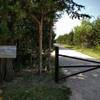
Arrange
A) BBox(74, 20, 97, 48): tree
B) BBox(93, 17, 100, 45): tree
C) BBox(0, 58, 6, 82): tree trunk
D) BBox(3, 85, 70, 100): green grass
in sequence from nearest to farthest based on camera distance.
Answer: BBox(3, 85, 70, 100): green grass → BBox(0, 58, 6, 82): tree trunk → BBox(93, 17, 100, 45): tree → BBox(74, 20, 97, 48): tree

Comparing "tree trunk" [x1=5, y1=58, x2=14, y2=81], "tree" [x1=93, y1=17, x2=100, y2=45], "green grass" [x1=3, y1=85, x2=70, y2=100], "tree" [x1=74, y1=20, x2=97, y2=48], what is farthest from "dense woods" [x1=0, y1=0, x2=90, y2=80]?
"tree" [x1=74, y1=20, x2=97, y2=48]

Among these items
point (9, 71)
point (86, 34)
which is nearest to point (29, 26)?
point (9, 71)

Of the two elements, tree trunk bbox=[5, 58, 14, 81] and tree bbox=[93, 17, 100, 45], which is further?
tree bbox=[93, 17, 100, 45]

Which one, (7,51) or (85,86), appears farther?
(85,86)

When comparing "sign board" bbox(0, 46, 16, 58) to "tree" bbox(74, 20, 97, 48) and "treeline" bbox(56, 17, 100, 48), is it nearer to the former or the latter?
"treeline" bbox(56, 17, 100, 48)

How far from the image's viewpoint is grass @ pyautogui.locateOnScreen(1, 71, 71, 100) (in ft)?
22.2

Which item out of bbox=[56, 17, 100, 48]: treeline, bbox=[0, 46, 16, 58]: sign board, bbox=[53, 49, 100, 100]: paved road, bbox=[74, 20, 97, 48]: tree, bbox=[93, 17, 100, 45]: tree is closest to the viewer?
bbox=[53, 49, 100, 100]: paved road

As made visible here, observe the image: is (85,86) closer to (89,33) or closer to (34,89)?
(34,89)

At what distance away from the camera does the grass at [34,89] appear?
6770 millimetres

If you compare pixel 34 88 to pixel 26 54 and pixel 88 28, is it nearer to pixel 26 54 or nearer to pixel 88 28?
pixel 26 54

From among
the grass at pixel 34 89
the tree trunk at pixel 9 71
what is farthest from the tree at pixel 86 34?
the tree trunk at pixel 9 71

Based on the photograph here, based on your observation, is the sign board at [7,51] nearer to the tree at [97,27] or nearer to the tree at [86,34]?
the tree at [97,27]

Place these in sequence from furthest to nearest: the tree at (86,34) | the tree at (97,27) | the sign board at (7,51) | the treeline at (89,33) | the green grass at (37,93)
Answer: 1. the tree at (86,34)
2. the treeline at (89,33)
3. the tree at (97,27)
4. the sign board at (7,51)
5. the green grass at (37,93)

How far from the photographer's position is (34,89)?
24.3ft
